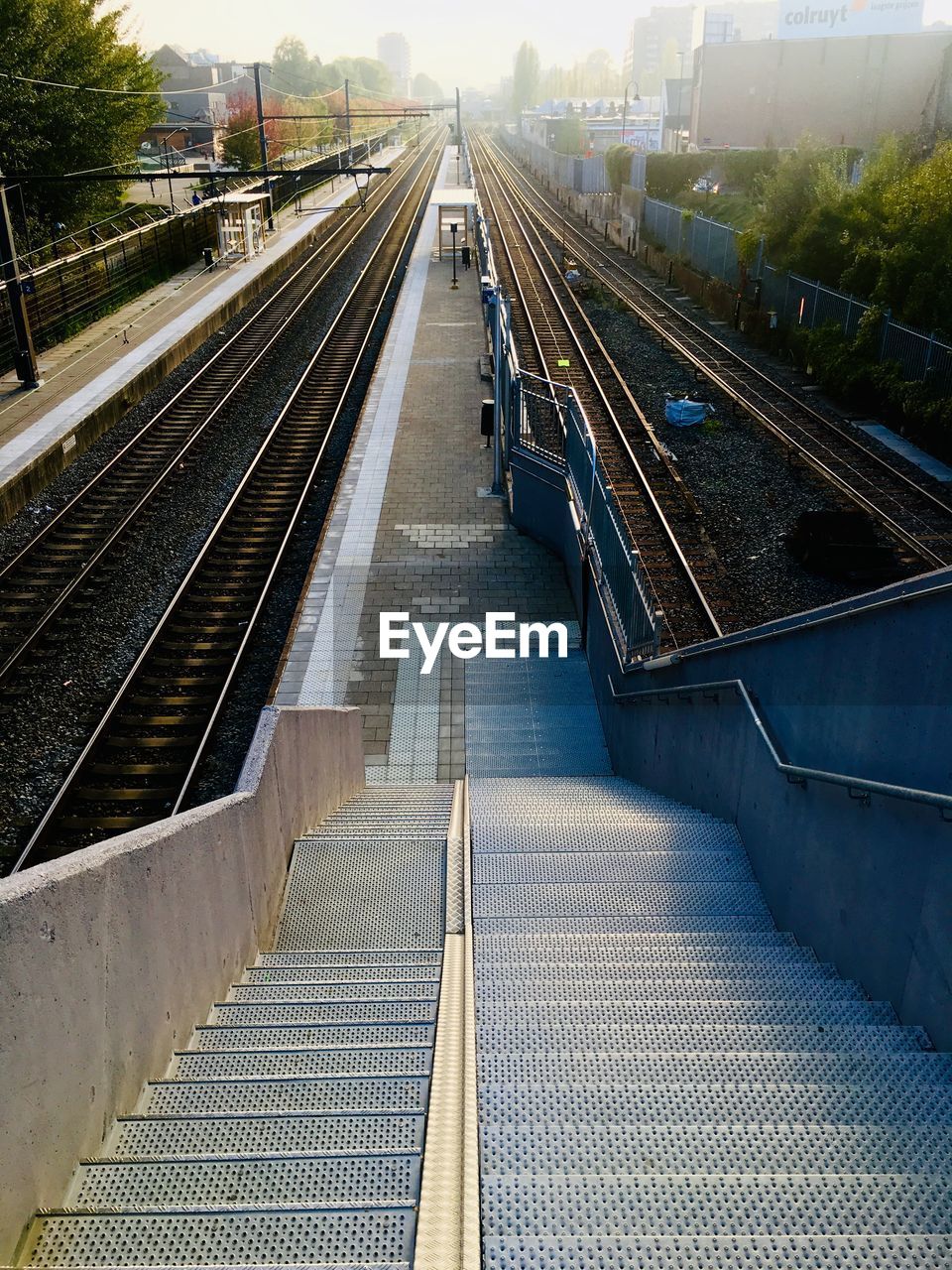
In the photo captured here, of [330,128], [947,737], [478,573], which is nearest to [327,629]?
[478,573]

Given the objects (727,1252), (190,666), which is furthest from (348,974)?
(190,666)

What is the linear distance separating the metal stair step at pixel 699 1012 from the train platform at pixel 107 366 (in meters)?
12.9

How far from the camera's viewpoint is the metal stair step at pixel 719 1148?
2486mm

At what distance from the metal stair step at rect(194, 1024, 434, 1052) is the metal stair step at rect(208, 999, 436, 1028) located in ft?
0.13

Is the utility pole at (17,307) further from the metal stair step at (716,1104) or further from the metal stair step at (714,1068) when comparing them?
the metal stair step at (716,1104)

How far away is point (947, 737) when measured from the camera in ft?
10.5

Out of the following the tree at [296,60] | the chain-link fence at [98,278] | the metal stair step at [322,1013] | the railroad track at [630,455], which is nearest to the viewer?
the metal stair step at [322,1013]

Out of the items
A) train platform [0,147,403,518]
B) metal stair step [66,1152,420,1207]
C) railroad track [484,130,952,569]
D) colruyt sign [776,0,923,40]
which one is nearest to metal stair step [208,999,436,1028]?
metal stair step [66,1152,420,1207]

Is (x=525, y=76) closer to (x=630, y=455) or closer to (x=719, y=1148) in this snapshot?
(x=630, y=455)

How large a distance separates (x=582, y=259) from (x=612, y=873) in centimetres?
3683

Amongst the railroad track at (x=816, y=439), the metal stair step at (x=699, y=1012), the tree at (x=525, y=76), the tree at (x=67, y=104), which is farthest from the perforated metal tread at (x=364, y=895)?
the tree at (x=525, y=76)

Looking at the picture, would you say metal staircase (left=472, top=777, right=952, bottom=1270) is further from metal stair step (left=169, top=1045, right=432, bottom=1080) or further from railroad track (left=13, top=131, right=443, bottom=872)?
railroad track (left=13, top=131, right=443, bottom=872)

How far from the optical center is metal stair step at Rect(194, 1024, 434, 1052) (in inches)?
136

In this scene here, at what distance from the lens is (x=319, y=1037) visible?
3.48 meters
